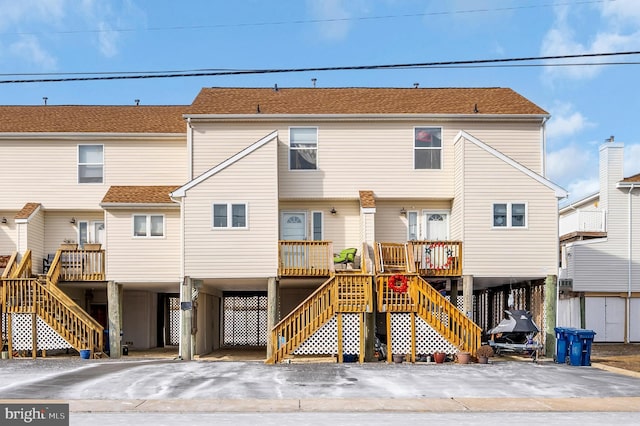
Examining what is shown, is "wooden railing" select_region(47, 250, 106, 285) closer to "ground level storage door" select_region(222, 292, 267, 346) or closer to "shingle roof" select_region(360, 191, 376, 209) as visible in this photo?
"ground level storage door" select_region(222, 292, 267, 346)

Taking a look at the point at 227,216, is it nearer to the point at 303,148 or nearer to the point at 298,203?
the point at 298,203

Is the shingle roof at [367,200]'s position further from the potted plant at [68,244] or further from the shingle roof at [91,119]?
the potted plant at [68,244]

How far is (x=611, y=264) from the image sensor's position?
37.3 m

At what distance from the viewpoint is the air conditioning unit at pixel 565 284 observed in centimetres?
3750

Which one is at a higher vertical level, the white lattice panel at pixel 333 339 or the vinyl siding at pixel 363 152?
the vinyl siding at pixel 363 152

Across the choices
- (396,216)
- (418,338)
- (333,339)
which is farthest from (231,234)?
(418,338)

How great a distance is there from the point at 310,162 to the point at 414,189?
3775 mm

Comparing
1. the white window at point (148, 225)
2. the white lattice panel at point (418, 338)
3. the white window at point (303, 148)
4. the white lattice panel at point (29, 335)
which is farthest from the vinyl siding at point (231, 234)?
the white lattice panel at point (29, 335)

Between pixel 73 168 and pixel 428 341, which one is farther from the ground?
pixel 73 168

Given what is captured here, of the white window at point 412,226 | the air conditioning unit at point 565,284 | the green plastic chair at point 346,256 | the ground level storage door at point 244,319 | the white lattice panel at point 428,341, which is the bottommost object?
the ground level storage door at point 244,319

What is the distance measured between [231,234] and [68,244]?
763 cm

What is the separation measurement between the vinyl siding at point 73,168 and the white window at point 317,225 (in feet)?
18.2

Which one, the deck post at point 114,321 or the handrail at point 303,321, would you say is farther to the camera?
the deck post at point 114,321

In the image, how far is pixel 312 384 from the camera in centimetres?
1802
